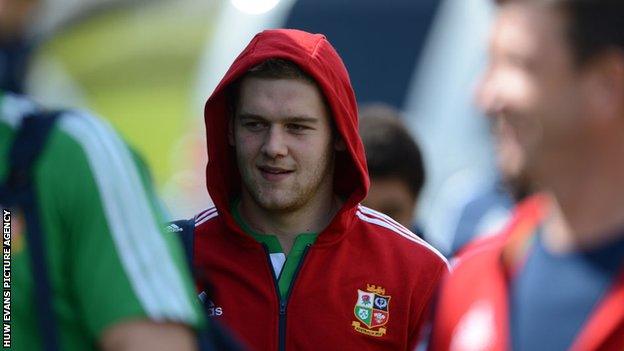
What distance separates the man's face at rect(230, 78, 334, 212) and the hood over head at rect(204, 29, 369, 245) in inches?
2.0

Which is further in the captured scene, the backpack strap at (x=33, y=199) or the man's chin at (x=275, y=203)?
the man's chin at (x=275, y=203)

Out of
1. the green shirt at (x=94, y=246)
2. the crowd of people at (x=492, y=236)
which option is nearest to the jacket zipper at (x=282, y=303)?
the crowd of people at (x=492, y=236)

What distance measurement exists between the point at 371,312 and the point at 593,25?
166cm

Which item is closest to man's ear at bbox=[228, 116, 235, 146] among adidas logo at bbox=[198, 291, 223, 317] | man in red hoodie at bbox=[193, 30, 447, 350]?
man in red hoodie at bbox=[193, 30, 447, 350]

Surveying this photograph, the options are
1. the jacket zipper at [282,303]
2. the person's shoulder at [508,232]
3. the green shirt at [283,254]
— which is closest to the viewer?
A: the person's shoulder at [508,232]

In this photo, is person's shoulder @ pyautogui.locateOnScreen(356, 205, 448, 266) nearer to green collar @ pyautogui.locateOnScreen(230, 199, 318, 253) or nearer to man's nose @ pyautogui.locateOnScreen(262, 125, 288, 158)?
green collar @ pyautogui.locateOnScreen(230, 199, 318, 253)

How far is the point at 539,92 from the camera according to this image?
252 centimetres

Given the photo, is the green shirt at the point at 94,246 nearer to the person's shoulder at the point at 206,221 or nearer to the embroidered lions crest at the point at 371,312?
the embroidered lions crest at the point at 371,312

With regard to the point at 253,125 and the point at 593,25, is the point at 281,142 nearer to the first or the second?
the point at 253,125

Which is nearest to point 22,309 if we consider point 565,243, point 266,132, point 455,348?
point 455,348

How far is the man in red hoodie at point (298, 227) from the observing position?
398 cm

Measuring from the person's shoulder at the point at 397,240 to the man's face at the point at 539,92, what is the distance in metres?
1.61

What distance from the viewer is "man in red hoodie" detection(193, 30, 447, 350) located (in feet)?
13.1

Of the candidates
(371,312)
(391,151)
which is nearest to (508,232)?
(371,312)
